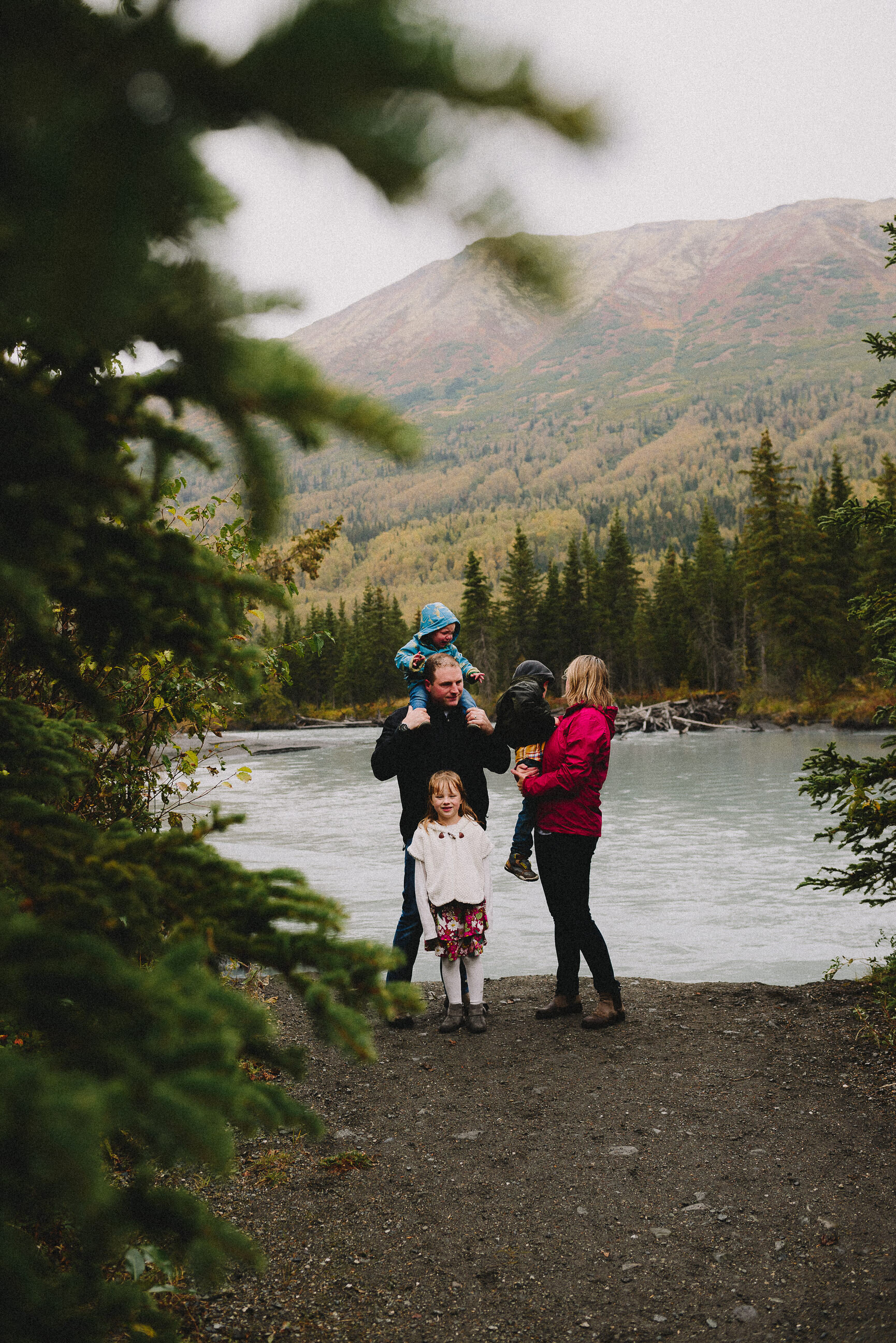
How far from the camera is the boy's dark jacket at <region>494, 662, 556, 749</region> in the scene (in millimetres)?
Answer: 5184

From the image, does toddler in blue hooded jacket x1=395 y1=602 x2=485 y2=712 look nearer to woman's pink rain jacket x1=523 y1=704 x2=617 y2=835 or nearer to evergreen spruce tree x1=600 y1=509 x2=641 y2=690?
woman's pink rain jacket x1=523 y1=704 x2=617 y2=835

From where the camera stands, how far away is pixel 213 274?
3.54 ft

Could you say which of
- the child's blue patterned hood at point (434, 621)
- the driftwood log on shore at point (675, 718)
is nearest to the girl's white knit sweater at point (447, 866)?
the child's blue patterned hood at point (434, 621)

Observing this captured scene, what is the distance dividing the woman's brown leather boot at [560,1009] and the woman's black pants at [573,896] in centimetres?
30

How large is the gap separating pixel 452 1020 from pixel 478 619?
197ft

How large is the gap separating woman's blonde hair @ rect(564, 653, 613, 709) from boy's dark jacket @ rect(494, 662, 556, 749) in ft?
0.59

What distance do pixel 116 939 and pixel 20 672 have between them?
2.45 meters

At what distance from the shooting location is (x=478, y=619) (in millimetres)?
64938

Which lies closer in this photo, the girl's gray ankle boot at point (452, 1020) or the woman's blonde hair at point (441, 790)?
the woman's blonde hair at point (441, 790)

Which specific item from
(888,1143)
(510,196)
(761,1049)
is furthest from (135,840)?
(761,1049)

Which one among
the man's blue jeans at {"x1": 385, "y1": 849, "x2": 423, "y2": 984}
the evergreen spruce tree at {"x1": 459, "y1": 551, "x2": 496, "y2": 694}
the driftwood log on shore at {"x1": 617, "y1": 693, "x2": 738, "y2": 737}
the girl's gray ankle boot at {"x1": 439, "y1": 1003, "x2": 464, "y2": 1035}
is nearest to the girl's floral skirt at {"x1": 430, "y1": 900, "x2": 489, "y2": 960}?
the man's blue jeans at {"x1": 385, "y1": 849, "x2": 423, "y2": 984}

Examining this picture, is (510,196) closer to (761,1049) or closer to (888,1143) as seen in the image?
(888,1143)

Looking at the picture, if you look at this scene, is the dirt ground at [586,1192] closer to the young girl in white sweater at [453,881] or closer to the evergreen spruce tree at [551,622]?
the young girl in white sweater at [453,881]

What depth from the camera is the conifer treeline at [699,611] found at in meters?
44.8
